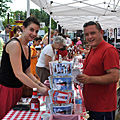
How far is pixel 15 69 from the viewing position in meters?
1.95

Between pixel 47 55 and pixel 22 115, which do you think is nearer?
pixel 22 115

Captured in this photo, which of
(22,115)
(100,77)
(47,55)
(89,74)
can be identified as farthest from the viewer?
(47,55)

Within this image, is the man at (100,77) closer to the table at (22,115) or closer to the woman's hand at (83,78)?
the woman's hand at (83,78)

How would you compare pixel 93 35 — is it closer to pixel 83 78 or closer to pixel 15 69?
pixel 83 78

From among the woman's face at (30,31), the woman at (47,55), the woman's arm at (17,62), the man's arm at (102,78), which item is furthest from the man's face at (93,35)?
the woman at (47,55)

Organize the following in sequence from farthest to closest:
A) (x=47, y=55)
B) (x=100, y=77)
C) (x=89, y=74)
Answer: (x=47, y=55) < (x=89, y=74) < (x=100, y=77)

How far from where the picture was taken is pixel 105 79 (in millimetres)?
1889

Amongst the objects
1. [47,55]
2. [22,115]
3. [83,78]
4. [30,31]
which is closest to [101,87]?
[83,78]

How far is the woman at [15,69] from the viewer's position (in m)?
1.95

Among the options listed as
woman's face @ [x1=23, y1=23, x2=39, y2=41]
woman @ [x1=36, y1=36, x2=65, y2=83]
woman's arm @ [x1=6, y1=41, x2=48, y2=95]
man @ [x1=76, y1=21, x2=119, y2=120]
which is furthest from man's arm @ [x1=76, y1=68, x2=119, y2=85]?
woman @ [x1=36, y1=36, x2=65, y2=83]

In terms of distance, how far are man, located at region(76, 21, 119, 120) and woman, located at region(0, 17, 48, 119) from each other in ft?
1.46

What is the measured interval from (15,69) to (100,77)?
79cm

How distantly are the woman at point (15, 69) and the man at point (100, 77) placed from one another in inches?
17.5

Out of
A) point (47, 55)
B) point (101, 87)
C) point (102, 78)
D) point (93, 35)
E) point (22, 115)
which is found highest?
point (93, 35)
